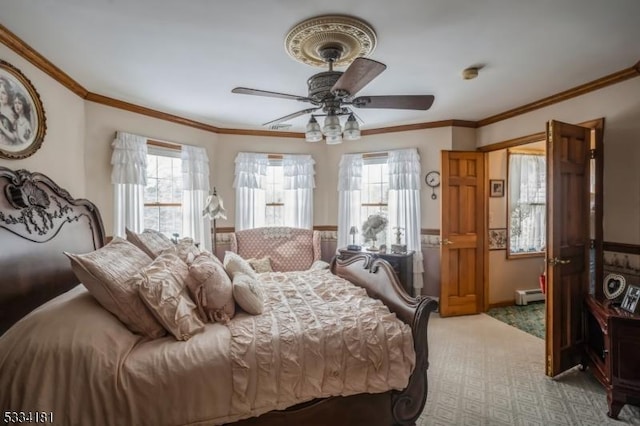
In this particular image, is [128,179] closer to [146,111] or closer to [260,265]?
[146,111]

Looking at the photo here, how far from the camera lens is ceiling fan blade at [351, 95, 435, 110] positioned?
84.3 inches

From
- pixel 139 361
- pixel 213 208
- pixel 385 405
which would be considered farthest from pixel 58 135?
pixel 385 405

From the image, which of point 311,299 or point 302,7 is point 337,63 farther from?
point 311,299

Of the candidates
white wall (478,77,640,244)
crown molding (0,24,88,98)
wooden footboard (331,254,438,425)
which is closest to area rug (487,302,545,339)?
white wall (478,77,640,244)

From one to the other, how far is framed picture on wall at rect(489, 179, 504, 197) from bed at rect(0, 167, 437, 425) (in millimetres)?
3136

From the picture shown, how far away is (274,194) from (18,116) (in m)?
3.04

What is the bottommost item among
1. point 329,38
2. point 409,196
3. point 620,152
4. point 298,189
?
point 409,196

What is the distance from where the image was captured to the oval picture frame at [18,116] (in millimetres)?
2104

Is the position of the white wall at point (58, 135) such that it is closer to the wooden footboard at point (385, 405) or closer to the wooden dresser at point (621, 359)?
the wooden footboard at point (385, 405)

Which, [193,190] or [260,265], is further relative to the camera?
[260,265]

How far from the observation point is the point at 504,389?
2.48 metres

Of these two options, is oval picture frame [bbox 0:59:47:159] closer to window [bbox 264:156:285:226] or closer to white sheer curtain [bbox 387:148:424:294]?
window [bbox 264:156:285:226]

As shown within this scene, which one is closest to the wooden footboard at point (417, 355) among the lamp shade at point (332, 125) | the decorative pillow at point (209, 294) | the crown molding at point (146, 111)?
the decorative pillow at point (209, 294)

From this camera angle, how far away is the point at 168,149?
3967 millimetres
